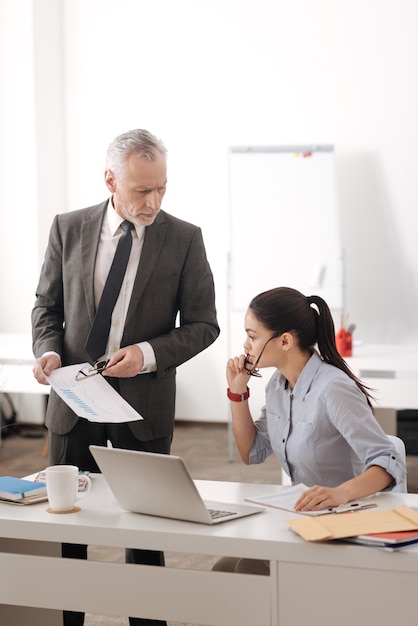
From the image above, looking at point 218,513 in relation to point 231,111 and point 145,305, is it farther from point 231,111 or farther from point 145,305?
point 231,111

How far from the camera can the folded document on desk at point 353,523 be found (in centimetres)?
159

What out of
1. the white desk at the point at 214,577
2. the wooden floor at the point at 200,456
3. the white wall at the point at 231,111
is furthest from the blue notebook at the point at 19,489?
the white wall at the point at 231,111

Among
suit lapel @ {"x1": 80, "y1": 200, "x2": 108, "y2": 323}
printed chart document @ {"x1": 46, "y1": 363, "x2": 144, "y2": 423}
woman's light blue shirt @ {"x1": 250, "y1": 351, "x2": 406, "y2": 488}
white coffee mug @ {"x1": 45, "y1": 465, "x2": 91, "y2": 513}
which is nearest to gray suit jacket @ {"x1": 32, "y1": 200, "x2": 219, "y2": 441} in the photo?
suit lapel @ {"x1": 80, "y1": 200, "x2": 108, "y2": 323}

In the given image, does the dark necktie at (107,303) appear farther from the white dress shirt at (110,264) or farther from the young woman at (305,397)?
the young woman at (305,397)

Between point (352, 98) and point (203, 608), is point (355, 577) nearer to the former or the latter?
point (203, 608)

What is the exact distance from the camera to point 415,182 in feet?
19.4

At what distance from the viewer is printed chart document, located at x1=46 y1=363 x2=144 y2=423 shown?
84.1 inches

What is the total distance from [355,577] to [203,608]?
0.30 m

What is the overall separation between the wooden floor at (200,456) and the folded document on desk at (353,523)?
289 centimetres

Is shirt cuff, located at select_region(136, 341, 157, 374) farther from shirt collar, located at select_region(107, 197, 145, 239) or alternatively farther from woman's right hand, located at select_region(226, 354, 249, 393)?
shirt collar, located at select_region(107, 197, 145, 239)

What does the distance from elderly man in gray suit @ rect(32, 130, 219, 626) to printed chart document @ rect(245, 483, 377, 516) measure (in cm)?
48

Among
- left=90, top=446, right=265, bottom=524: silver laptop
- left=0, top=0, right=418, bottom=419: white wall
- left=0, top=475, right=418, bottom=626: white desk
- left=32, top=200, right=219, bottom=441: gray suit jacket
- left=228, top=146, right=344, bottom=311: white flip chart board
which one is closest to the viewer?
left=0, top=475, right=418, bottom=626: white desk

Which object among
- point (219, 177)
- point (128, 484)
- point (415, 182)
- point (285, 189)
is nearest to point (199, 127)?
point (219, 177)

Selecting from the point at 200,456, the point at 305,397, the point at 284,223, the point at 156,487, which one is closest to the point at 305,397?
the point at 305,397
